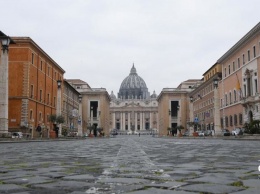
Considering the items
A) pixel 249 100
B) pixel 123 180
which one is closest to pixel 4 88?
pixel 123 180

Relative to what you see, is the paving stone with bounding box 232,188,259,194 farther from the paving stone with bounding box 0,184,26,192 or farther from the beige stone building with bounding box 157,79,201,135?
the beige stone building with bounding box 157,79,201,135

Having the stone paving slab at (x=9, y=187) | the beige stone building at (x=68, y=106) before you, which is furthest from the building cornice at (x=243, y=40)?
the stone paving slab at (x=9, y=187)

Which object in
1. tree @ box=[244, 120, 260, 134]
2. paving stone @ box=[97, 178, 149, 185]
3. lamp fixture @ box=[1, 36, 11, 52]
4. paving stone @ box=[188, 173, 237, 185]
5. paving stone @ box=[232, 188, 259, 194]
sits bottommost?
paving stone @ box=[188, 173, 237, 185]

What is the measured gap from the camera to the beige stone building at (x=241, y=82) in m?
→ 47.2

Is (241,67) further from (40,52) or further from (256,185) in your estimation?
(256,185)

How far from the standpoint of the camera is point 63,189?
3.81 metres

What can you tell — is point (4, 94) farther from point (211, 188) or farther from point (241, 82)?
point (241, 82)

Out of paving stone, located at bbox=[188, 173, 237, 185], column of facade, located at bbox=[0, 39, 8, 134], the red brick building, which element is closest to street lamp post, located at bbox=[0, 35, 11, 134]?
column of facade, located at bbox=[0, 39, 8, 134]

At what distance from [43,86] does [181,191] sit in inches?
2050

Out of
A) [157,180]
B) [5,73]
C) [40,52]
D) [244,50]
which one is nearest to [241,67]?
[244,50]

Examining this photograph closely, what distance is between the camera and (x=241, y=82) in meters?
54.0

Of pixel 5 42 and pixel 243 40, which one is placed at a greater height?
pixel 243 40

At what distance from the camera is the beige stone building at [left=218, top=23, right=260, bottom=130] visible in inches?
1859

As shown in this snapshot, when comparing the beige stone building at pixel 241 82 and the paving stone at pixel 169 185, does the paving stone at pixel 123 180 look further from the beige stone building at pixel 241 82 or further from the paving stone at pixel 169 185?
the beige stone building at pixel 241 82
